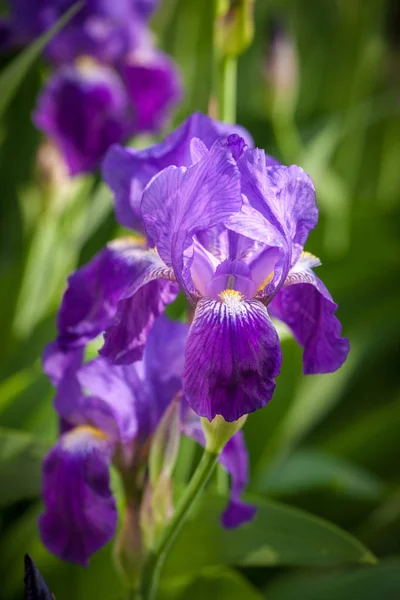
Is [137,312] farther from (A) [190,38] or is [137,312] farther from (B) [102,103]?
(A) [190,38]

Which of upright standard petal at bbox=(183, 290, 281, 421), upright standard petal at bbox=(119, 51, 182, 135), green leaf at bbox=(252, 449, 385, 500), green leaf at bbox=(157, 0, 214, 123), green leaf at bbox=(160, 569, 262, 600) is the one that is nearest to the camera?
upright standard petal at bbox=(183, 290, 281, 421)

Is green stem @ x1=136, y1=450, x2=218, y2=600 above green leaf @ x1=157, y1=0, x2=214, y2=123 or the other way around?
the other way around

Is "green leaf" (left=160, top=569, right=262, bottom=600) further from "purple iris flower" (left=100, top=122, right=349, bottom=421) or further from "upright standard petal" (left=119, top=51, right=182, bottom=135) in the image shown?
"upright standard petal" (left=119, top=51, right=182, bottom=135)

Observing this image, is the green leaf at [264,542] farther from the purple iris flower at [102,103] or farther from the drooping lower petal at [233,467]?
the purple iris flower at [102,103]

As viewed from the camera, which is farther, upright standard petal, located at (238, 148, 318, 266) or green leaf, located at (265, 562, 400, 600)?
green leaf, located at (265, 562, 400, 600)

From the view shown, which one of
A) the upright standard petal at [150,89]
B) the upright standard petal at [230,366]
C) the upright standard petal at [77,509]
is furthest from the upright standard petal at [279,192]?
the upright standard petal at [150,89]

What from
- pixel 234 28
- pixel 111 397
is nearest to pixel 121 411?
pixel 111 397

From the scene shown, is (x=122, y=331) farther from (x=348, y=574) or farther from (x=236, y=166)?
(x=348, y=574)

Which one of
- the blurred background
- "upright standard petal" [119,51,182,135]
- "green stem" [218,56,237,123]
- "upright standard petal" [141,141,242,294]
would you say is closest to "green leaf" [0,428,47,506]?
the blurred background

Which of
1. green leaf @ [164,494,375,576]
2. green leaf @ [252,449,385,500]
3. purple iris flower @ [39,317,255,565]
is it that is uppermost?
purple iris flower @ [39,317,255,565]
